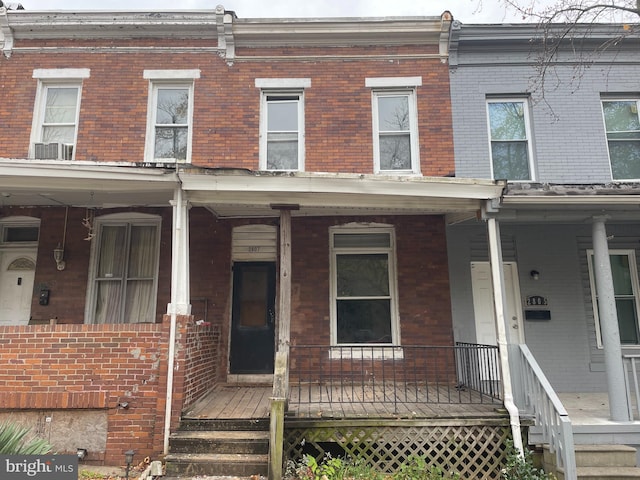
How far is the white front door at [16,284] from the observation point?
7.56 metres

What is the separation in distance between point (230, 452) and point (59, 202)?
495cm

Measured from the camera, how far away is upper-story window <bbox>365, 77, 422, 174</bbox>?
8.15 metres

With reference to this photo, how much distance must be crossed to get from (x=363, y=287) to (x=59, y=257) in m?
5.21

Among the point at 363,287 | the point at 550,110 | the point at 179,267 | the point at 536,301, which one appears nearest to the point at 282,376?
the point at 179,267

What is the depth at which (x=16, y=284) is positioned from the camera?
25.1 feet

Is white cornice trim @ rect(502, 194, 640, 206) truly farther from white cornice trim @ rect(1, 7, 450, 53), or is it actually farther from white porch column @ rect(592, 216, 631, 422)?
white cornice trim @ rect(1, 7, 450, 53)

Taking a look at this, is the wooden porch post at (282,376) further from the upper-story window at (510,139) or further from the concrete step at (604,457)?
the upper-story window at (510,139)

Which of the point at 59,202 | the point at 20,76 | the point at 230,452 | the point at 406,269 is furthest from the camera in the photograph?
the point at 20,76

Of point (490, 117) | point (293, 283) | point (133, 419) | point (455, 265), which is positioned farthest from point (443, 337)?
point (133, 419)

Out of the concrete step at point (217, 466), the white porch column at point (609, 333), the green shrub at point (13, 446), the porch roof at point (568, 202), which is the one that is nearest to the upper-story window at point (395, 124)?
the porch roof at point (568, 202)

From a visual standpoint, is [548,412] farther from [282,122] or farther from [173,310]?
[282,122]

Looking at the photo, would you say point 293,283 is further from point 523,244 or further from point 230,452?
point 523,244

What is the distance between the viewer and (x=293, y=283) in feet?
25.2

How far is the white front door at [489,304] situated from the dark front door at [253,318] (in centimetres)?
354
